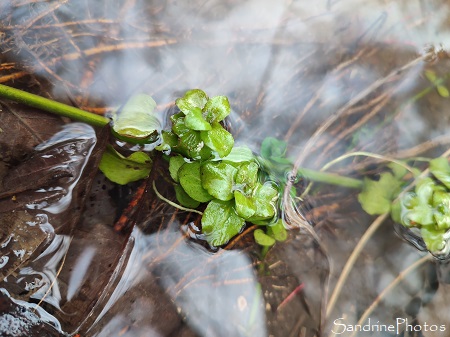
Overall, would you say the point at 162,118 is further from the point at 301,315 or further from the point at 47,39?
the point at 301,315

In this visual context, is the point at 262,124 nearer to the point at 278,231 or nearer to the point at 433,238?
the point at 278,231

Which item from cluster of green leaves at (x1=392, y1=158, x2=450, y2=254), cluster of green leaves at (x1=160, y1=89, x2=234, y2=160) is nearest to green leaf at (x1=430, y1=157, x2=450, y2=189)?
cluster of green leaves at (x1=392, y1=158, x2=450, y2=254)

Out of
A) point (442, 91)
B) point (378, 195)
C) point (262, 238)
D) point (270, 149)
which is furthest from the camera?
point (442, 91)

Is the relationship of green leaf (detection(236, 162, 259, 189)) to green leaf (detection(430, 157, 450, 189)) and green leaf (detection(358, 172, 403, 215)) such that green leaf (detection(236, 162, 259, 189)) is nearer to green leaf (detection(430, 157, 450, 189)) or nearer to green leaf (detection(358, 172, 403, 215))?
green leaf (detection(358, 172, 403, 215))

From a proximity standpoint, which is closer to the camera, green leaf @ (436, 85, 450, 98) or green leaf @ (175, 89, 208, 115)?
green leaf @ (175, 89, 208, 115)

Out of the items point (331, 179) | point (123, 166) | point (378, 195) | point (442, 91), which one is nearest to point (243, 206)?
point (123, 166)

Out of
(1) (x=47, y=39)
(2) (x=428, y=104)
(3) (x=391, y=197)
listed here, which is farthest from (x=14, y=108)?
(2) (x=428, y=104)
